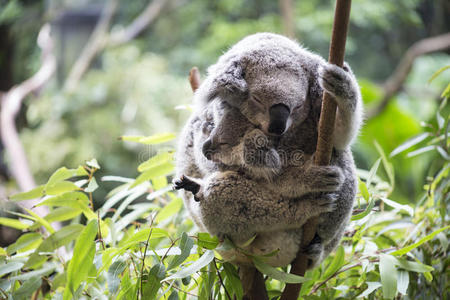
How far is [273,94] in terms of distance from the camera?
1.24 m

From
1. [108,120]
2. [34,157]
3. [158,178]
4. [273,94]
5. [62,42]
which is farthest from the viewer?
[62,42]

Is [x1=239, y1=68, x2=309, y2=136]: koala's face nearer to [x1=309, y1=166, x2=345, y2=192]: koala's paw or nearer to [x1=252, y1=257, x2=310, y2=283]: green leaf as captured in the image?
[x1=309, y1=166, x2=345, y2=192]: koala's paw

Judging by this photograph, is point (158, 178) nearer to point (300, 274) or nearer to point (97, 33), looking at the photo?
point (300, 274)

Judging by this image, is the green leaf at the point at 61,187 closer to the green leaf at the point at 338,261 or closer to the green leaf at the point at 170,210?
the green leaf at the point at 170,210

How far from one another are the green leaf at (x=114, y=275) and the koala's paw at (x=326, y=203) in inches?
25.7

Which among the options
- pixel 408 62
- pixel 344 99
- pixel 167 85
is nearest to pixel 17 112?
pixel 167 85

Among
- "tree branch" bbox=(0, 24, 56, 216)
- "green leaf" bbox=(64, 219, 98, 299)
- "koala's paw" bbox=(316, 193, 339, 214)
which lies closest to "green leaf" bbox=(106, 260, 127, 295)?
"green leaf" bbox=(64, 219, 98, 299)

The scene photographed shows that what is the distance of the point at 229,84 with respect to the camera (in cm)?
128

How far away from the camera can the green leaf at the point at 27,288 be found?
4.80 ft

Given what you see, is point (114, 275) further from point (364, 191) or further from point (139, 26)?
point (139, 26)

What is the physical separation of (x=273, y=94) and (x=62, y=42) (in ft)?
19.3

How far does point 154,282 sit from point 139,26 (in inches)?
225

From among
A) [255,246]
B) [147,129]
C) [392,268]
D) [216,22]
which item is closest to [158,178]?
[255,246]

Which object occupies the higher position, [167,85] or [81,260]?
[81,260]
